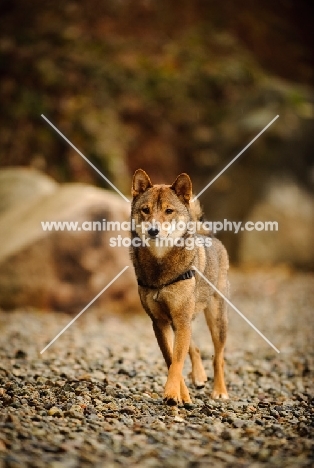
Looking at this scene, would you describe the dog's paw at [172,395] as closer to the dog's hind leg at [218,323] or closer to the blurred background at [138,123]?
the dog's hind leg at [218,323]

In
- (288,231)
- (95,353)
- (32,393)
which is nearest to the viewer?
(32,393)

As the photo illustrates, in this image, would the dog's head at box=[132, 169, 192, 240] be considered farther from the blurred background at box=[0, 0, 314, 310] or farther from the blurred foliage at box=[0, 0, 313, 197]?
the blurred foliage at box=[0, 0, 313, 197]

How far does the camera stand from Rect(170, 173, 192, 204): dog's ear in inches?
177

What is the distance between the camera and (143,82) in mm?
15133

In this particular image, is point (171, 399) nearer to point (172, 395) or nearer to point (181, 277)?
point (172, 395)

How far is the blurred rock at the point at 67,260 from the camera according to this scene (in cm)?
786

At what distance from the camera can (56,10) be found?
1329 centimetres

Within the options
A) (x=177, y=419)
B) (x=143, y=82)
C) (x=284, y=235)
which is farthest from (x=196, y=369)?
(x=143, y=82)

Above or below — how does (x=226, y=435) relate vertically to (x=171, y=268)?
below

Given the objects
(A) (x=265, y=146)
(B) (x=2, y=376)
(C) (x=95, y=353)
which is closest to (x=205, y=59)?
(A) (x=265, y=146)

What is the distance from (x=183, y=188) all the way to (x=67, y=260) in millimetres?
3874

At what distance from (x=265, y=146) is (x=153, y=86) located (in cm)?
410

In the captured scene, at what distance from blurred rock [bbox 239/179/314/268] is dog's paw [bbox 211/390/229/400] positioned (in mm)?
7700

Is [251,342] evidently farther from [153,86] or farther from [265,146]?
[153,86]
